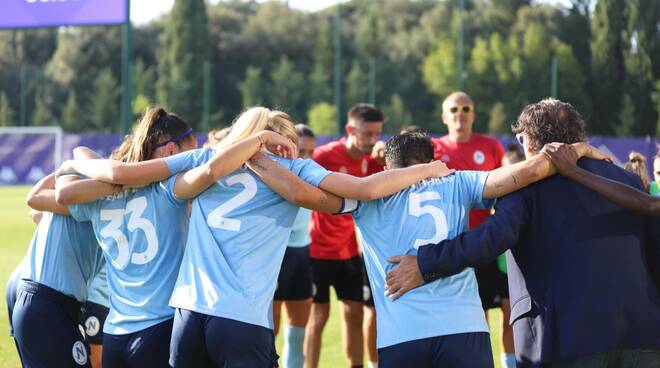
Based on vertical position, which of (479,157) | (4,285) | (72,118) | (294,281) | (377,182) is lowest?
(4,285)

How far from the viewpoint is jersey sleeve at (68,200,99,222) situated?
4398 millimetres

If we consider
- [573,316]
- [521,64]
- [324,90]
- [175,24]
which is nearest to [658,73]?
[521,64]

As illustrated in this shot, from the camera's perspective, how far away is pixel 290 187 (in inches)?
160

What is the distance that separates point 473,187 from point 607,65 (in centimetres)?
3892

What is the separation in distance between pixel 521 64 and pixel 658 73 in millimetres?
11387

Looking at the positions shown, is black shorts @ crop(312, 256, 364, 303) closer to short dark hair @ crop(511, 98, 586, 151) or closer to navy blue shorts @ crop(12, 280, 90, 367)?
navy blue shorts @ crop(12, 280, 90, 367)

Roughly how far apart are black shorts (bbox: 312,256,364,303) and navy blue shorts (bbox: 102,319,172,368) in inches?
146

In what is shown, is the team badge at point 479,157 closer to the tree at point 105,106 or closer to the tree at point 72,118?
the tree at point 105,106

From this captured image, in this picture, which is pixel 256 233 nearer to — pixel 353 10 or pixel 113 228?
pixel 113 228

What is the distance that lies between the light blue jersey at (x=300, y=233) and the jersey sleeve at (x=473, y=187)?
142 inches

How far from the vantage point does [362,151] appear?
309 inches

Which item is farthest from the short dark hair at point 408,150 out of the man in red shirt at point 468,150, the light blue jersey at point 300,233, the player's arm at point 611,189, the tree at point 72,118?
the tree at point 72,118

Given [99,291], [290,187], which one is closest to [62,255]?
[99,291]

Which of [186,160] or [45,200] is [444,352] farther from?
[45,200]
